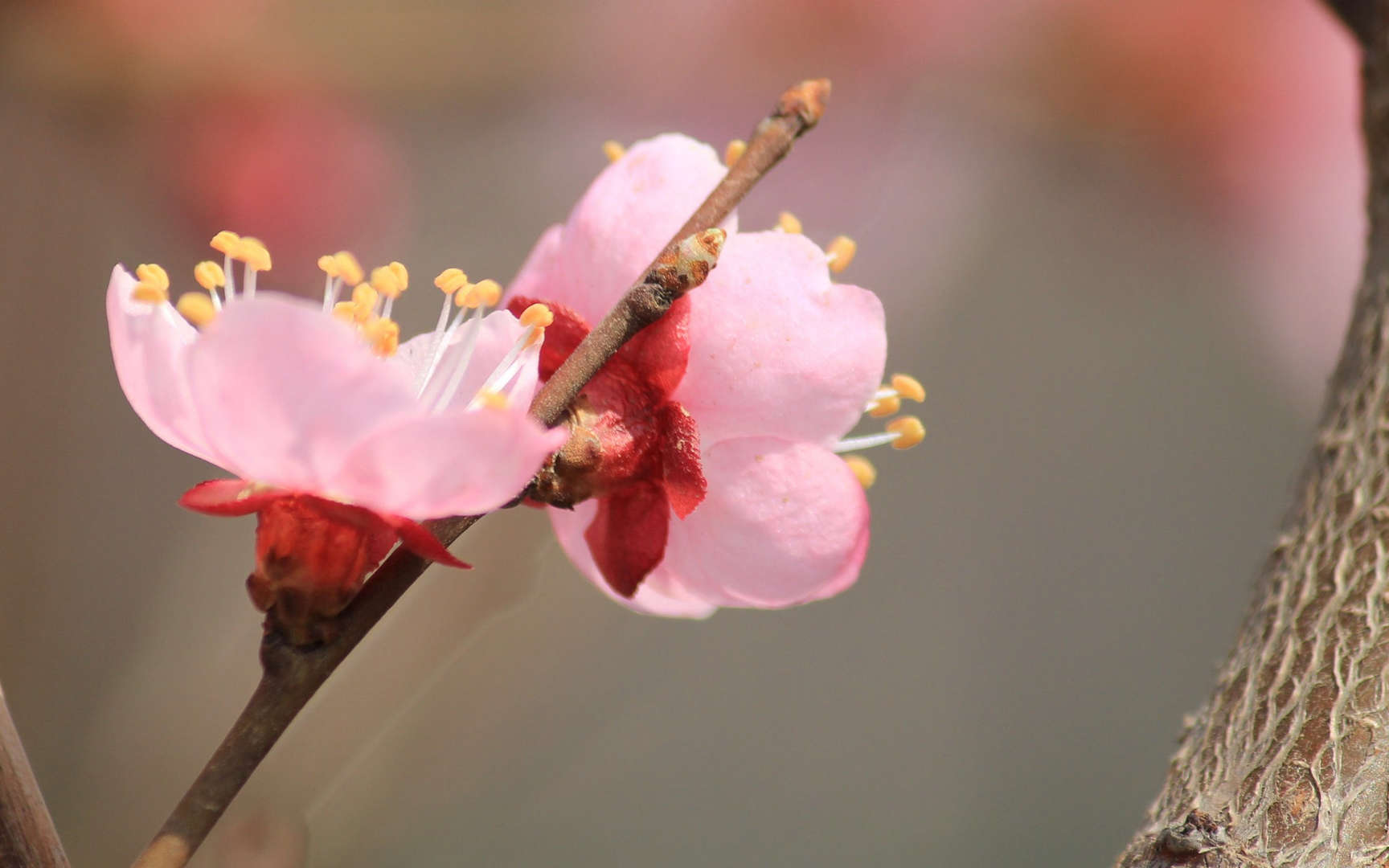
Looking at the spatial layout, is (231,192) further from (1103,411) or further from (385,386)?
(1103,411)

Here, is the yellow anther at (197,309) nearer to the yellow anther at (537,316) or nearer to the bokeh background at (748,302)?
the yellow anther at (537,316)

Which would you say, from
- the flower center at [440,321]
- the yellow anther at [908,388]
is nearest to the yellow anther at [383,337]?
the flower center at [440,321]

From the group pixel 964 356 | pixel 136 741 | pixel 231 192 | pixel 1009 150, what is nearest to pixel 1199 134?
pixel 1009 150

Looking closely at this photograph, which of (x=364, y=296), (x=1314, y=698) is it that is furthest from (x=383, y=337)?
(x=1314, y=698)

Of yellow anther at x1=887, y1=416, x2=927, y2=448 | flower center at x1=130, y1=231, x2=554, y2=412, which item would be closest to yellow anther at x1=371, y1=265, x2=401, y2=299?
flower center at x1=130, y1=231, x2=554, y2=412

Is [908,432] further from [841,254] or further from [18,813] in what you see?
[18,813]
